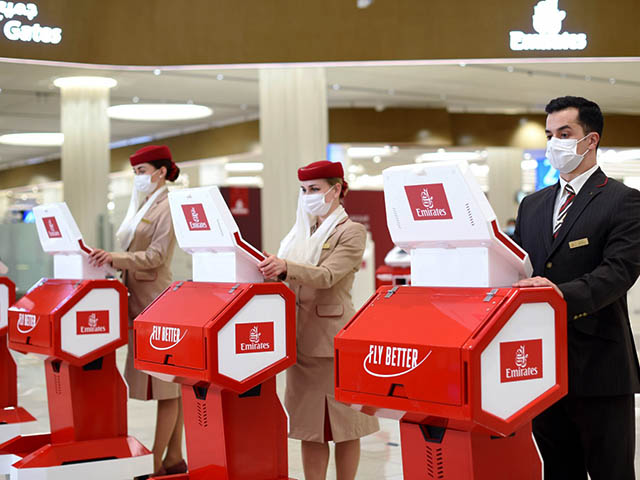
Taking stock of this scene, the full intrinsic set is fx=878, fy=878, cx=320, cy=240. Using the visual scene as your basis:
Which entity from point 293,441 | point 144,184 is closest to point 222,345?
point 144,184

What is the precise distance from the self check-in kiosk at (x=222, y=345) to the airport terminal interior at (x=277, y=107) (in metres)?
0.51

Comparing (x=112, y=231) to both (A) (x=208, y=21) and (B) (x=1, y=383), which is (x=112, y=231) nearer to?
(A) (x=208, y=21)

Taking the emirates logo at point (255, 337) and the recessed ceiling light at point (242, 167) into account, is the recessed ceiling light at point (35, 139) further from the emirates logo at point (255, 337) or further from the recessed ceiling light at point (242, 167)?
the emirates logo at point (255, 337)

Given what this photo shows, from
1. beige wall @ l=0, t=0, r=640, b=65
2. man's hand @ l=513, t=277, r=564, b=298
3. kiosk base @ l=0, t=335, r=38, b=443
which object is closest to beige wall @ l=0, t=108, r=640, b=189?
beige wall @ l=0, t=0, r=640, b=65

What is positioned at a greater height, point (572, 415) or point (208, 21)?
point (208, 21)

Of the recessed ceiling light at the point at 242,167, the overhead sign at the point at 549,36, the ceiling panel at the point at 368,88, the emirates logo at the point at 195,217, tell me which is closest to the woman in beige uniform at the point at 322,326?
the emirates logo at the point at 195,217

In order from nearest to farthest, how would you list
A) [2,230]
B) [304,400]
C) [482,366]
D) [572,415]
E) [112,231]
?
1. [482,366]
2. [572,415]
3. [304,400]
4. [2,230]
5. [112,231]

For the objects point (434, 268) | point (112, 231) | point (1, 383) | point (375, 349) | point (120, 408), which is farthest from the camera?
point (112, 231)

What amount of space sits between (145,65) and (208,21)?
2.23ft

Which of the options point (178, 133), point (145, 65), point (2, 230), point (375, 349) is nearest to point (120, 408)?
point (375, 349)

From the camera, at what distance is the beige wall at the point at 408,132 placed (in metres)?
15.0

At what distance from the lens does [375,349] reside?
2.27 metres

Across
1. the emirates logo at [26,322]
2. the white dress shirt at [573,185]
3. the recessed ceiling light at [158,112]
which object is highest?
the recessed ceiling light at [158,112]

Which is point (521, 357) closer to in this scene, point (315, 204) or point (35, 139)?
point (315, 204)
